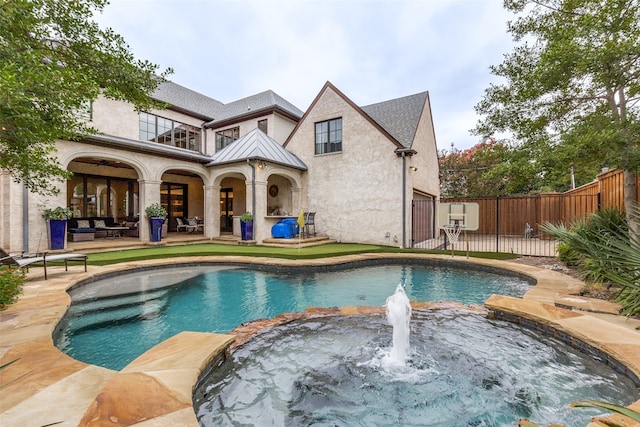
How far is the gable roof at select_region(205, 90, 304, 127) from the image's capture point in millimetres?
15120

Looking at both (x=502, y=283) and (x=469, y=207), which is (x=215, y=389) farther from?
(x=469, y=207)

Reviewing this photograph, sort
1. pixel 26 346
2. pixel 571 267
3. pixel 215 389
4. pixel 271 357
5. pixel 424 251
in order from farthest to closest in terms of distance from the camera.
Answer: pixel 424 251, pixel 571 267, pixel 271 357, pixel 26 346, pixel 215 389

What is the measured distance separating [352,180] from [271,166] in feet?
12.2

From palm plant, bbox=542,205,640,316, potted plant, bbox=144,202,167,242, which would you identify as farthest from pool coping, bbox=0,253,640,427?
potted plant, bbox=144,202,167,242

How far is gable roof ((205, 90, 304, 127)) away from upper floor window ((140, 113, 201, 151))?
130cm

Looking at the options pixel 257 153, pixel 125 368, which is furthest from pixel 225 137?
pixel 125 368

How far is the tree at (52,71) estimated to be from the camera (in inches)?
114

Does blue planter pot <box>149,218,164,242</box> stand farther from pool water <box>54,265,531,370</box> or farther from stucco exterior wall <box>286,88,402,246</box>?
stucco exterior wall <box>286,88,402,246</box>

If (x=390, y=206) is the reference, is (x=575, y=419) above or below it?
below

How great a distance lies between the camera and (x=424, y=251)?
952 cm

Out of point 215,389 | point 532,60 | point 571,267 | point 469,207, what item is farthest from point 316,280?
point 532,60

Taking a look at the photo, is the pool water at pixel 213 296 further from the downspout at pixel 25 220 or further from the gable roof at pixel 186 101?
the gable roof at pixel 186 101

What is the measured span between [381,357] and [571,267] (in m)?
6.92

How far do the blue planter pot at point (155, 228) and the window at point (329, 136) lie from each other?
770 centimetres
